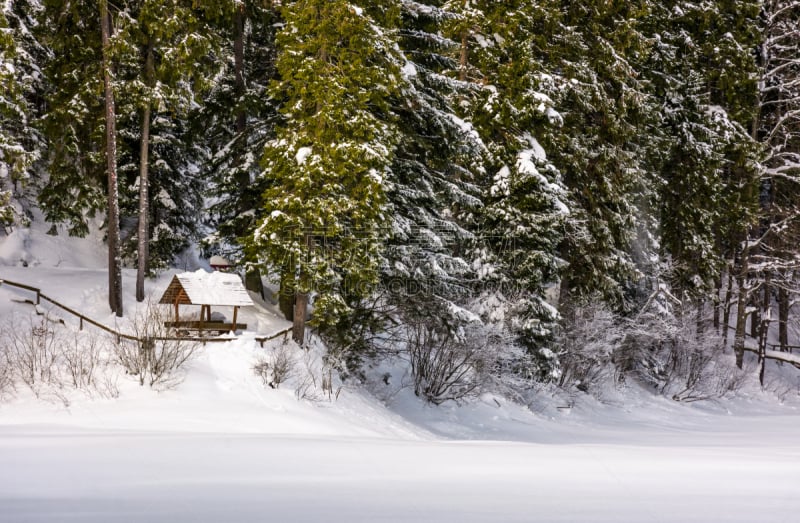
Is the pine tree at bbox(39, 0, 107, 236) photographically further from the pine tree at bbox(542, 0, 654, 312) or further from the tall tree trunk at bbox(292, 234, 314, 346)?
the pine tree at bbox(542, 0, 654, 312)

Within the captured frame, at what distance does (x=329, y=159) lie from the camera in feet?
63.5

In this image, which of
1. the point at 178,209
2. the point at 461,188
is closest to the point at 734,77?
the point at 461,188

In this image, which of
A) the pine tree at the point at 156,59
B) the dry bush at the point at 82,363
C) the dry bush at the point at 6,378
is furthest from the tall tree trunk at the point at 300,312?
the dry bush at the point at 6,378

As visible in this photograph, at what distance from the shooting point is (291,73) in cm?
2012

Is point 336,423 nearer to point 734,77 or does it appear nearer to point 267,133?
point 267,133

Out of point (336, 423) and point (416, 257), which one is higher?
point (416, 257)

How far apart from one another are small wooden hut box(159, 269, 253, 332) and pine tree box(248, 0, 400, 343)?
1843mm

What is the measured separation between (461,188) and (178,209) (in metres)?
11.7

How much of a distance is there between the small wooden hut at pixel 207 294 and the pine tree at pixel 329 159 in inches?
72.6

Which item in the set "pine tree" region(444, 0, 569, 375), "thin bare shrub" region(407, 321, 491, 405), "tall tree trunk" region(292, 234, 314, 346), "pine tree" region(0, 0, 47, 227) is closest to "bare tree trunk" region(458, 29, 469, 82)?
"pine tree" region(444, 0, 569, 375)

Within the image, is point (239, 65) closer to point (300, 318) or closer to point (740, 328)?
point (300, 318)

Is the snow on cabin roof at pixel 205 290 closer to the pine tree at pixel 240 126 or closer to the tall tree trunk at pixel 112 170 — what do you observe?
the pine tree at pixel 240 126

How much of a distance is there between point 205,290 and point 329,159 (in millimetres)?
5246

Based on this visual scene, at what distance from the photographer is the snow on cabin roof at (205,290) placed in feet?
68.8
